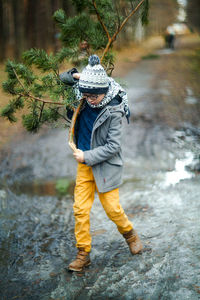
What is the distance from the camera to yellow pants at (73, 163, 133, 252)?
3.64 meters

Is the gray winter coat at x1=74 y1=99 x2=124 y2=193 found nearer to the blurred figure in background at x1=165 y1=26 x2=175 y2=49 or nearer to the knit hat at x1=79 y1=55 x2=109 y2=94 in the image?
the knit hat at x1=79 y1=55 x2=109 y2=94

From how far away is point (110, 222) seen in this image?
4.89 metres

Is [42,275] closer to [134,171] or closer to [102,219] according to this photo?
[102,219]

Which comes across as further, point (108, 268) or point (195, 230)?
point (195, 230)

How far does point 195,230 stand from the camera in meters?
4.24

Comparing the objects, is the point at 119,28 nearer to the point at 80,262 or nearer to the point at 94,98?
the point at 94,98

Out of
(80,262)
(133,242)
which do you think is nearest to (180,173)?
(133,242)

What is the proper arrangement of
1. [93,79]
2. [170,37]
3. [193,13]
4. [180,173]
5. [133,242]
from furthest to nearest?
[170,37]
[193,13]
[180,173]
[133,242]
[93,79]

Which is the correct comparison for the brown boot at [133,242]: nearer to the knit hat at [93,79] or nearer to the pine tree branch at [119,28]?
the knit hat at [93,79]

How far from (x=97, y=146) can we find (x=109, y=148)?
6.6 inches

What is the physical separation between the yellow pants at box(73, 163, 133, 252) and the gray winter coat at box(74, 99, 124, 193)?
0.14 meters

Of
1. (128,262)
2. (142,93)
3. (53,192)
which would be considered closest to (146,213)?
(128,262)

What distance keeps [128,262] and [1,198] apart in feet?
8.89

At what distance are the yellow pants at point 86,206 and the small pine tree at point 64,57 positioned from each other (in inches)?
30.3
